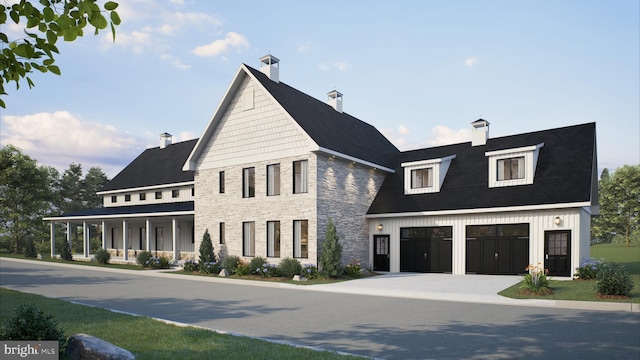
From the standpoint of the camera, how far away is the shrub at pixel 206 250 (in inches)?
938

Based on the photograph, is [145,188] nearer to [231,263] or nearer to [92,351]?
[231,263]

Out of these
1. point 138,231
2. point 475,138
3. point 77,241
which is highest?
point 475,138

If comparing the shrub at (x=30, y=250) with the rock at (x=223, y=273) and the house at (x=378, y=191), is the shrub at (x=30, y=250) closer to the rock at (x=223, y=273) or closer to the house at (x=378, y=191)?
the house at (x=378, y=191)

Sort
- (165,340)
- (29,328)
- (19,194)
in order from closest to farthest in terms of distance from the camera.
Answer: (29,328)
(165,340)
(19,194)

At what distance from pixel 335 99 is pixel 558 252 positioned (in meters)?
16.6

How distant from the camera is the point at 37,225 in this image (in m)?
43.6

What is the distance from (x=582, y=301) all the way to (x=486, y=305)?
2.67 meters

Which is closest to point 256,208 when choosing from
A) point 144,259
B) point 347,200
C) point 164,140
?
point 347,200

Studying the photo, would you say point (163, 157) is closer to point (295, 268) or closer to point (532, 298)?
point (295, 268)

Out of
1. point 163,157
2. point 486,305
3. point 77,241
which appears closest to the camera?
point 486,305

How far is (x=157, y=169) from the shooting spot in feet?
119

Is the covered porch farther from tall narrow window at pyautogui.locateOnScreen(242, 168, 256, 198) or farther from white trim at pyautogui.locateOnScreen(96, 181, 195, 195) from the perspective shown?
tall narrow window at pyautogui.locateOnScreen(242, 168, 256, 198)

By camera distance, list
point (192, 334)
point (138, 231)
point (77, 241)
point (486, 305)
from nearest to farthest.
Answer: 1. point (192, 334)
2. point (486, 305)
3. point (138, 231)
4. point (77, 241)

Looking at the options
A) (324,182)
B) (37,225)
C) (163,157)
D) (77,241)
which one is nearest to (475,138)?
(324,182)
